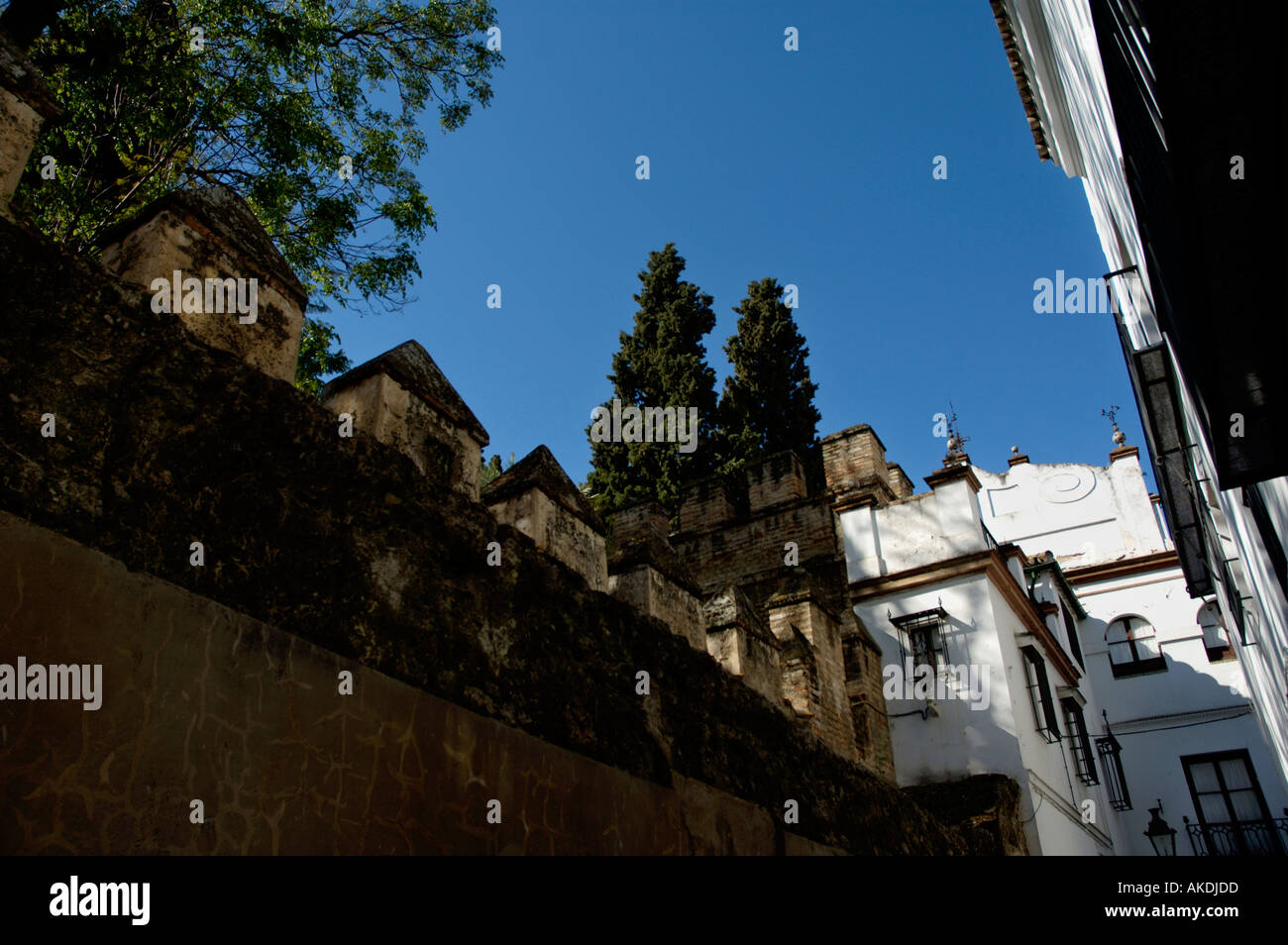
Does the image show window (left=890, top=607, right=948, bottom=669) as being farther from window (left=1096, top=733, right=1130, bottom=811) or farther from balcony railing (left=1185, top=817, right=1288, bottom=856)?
balcony railing (left=1185, top=817, right=1288, bottom=856)

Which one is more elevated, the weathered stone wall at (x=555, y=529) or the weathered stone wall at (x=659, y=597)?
the weathered stone wall at (x=555, y=529)

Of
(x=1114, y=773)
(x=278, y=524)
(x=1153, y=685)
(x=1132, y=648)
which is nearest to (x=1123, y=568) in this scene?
(x=1132, y=648)

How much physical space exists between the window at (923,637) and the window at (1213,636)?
9224 mm

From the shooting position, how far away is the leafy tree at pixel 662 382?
19531 millimetres

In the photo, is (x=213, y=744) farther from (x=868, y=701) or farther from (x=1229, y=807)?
(x=1229, y=807)

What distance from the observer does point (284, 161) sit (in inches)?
356

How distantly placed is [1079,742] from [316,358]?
1235cm

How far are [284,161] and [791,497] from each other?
25.8 feet

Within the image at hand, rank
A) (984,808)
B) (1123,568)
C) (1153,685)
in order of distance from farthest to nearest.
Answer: (1123,568) → (1153,685) → (984,808)

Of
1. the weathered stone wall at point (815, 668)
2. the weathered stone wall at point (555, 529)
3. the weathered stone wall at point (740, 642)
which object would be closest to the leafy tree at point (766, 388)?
the weathered stone wall at point (815, 668)

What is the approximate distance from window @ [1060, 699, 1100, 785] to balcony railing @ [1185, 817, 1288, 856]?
3378 millimetres

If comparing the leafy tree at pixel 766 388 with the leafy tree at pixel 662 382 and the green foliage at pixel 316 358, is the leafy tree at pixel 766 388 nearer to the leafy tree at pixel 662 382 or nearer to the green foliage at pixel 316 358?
the leafy tree at pixel 662 382

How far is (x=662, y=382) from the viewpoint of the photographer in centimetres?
2142
